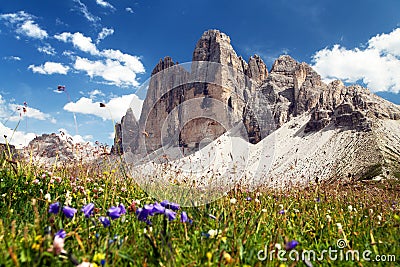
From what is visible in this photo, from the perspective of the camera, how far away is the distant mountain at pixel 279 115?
54250 mm

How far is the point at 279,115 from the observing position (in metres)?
145

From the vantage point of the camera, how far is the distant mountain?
54.2 m

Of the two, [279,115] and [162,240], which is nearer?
[162,240]

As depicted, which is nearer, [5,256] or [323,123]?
[5,256]

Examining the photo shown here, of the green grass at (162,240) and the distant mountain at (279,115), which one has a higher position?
the distant mountain at (279,115)

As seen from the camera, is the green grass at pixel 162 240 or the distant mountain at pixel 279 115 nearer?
the green grass at pixel 162 240

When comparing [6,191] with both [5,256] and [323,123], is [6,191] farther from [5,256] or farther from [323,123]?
[323,123]

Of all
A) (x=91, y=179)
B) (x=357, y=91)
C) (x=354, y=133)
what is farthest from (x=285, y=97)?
(x=91, y=179)

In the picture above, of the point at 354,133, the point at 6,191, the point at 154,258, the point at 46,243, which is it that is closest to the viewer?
the point at 46,243

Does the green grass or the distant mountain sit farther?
the distant mountain

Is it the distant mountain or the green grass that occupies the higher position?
the distant mountain

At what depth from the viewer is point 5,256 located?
2.04 metres

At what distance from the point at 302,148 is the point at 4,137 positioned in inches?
3422

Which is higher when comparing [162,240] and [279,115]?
[279,115]
